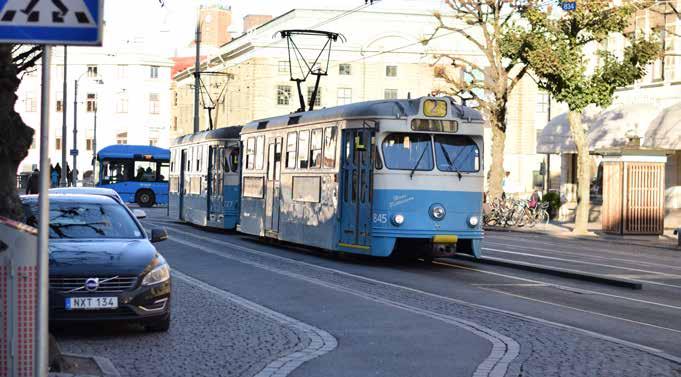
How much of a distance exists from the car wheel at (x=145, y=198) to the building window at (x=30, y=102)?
47936 millimetres

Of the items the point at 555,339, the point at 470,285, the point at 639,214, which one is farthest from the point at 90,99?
the point at 555,339

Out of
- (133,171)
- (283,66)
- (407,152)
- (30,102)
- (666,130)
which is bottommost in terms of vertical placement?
(133,171)

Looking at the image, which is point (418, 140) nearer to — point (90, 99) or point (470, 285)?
point (470, 285)

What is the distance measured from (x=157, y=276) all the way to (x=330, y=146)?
12.3 meters

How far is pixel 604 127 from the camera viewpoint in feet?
160

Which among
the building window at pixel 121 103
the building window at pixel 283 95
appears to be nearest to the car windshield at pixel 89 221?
the building window at pixel 283 95

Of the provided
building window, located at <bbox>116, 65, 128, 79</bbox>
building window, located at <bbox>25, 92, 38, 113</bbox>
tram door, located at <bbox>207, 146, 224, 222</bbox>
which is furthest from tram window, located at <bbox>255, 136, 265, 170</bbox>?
building window, located at <bbox>116, 65, 128, 79</bbox>

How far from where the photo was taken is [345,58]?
90.7m

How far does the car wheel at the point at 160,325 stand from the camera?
12.3 metres

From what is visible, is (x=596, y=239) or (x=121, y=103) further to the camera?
(x=121, y=103)

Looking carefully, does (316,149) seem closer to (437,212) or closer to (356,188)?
(356,188)

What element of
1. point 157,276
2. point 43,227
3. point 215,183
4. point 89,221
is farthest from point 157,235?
point 215,183

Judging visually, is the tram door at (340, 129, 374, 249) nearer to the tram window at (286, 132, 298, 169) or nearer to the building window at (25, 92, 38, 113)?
the tram window at (286, 132, 298, 169)

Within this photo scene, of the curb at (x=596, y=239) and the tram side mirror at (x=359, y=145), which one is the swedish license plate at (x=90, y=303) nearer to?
the tram side mirror at (x=359, y=145)
